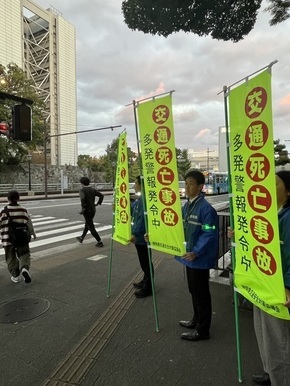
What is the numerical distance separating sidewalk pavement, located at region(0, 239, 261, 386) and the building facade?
67307 mm

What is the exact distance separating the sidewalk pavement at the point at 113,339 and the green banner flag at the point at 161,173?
40.9 inches

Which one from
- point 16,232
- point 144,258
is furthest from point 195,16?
point 16,232

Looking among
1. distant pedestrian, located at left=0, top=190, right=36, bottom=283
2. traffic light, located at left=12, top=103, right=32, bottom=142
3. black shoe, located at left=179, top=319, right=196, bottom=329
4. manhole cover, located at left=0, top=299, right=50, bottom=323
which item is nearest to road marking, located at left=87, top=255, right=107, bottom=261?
distant pedestrian, located at left=0, top=190, right=36, bottom=283

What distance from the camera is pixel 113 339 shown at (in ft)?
10.4

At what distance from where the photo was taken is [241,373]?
2.53 metres

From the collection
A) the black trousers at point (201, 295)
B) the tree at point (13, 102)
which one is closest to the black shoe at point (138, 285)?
the black trousers at point (201, 295)

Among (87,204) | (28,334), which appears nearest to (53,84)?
(87,204)

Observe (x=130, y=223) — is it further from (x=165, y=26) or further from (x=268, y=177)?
(x=165, y=26)

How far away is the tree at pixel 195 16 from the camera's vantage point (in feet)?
18.2

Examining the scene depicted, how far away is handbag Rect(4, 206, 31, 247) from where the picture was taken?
16.3ft

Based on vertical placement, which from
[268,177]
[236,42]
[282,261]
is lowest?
[282,261]

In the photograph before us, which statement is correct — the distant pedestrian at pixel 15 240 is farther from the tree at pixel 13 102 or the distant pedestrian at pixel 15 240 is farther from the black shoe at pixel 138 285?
the tree at pixel 13 102

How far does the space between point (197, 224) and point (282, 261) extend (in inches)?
43.6

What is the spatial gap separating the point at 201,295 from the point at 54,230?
8.43 meters
